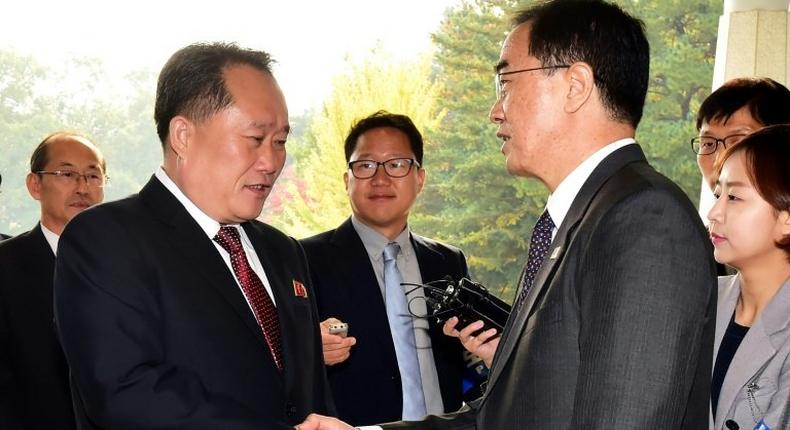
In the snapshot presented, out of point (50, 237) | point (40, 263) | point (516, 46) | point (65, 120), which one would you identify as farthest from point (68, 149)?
point (65, 120)

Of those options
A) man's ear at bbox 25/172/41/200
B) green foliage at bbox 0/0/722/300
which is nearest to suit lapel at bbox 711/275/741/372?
man's ear at bbox 25/172/41/200

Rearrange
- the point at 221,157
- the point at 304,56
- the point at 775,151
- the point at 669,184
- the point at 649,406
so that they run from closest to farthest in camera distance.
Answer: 1. the point at 649,406
2. the point at 669,184
3. the point at 221,157
4. the point at 775,151
5. the point at 304,56

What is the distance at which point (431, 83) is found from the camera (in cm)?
1202

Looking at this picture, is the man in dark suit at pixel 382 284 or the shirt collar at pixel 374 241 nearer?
the man in dark suit at pixel 382 284

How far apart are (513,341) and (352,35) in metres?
9.74

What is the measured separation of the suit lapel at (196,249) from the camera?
211cm

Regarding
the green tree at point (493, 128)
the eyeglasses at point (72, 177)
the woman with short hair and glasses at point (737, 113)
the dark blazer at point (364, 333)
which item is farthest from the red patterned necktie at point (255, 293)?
the green tree at point (493, 128)

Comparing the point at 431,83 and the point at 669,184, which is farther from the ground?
the point at 431,83

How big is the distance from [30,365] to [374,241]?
1.35 m

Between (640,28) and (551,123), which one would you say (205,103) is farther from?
(640,28)

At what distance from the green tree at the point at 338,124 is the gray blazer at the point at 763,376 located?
26.8 ft

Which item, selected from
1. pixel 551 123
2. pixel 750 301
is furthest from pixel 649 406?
pixel 750 301

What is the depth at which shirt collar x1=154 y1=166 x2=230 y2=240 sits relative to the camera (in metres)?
2.20

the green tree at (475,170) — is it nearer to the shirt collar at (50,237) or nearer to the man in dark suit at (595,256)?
the shirt collar at (50,237)
